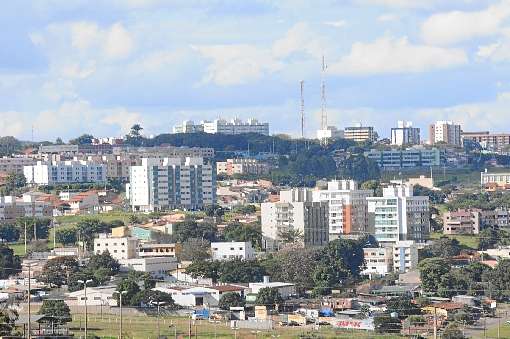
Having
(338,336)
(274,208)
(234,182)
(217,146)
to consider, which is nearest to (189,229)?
(274,208)

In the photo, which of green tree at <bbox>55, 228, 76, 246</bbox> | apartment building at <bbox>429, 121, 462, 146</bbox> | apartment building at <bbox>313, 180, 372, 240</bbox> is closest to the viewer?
green tree at <bbox>55, 228, 76, 246</bbox>

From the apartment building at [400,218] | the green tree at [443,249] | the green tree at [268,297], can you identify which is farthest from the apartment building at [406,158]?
the green tree at [268,297]

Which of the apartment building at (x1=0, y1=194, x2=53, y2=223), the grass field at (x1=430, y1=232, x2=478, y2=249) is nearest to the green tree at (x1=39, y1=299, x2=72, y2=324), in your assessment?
the grass field at (x1=430, y1=232, x2=478, y2=249)

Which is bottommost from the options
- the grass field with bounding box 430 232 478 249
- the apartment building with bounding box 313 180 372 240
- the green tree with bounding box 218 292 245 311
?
the green tree with bounding box 218 292 245 311

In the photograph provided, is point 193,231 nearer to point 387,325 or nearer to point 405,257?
point 405,257

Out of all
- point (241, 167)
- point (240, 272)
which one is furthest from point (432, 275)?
point (241, 167)

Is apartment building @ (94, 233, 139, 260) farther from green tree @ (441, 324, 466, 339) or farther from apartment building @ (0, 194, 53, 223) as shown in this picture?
green tree @ (441, 324, 466, 339)
